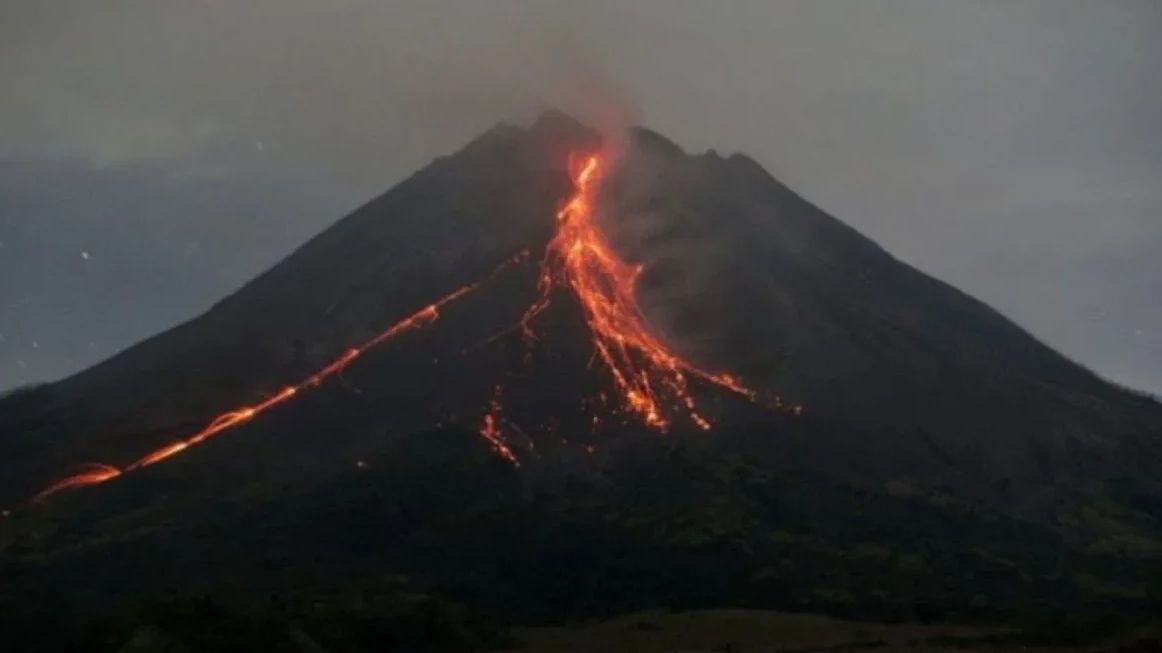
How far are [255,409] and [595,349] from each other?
2494 cm

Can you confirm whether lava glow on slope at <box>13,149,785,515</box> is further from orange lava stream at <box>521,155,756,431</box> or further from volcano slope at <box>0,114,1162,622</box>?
volcano slope at <box>0,114,1162,622</box>

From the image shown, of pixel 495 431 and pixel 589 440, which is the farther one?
pixel 589 440

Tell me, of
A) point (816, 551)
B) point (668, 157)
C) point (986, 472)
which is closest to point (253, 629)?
point (816, 551)

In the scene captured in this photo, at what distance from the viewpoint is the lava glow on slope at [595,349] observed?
98.9 metres

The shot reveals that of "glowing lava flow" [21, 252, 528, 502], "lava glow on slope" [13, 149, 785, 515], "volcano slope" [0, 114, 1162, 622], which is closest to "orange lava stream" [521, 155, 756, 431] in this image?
"lava glow on slope" [13, 149, 785, 515]

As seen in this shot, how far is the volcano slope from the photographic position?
3159 inches

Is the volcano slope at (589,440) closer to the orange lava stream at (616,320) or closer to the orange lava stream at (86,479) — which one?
the orange lava stream at (616,320)

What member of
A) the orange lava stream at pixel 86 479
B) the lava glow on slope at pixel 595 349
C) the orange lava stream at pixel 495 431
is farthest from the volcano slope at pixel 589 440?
the orange lava stream at pixel 86 479

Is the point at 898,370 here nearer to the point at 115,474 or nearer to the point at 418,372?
the point at 418,372

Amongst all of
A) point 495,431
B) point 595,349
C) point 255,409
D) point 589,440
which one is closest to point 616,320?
point 595,349

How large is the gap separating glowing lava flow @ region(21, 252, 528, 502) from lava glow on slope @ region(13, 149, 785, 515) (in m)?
0.06

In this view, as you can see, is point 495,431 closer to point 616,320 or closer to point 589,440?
point 589,440

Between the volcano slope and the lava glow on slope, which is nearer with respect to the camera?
the volcano slope

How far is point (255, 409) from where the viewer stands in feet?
336
